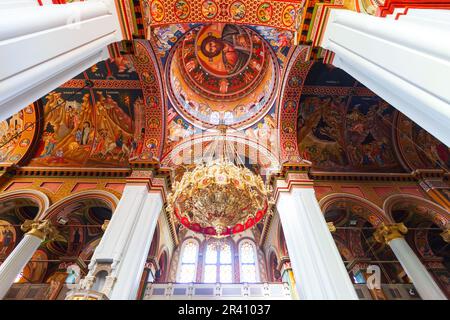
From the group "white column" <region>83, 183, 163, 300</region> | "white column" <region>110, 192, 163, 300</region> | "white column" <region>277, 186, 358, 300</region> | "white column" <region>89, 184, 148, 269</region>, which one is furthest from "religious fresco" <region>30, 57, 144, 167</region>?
"white column" <region>277, 186, 358, 300</region>

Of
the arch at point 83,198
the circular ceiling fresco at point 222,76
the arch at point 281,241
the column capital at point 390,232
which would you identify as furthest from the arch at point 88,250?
the column capital at point 390,232

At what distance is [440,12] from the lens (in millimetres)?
2221

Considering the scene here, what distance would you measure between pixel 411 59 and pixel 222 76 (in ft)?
30.8

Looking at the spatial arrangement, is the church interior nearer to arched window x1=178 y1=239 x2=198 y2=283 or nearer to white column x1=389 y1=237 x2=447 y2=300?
white column x1=389 y1=237 x2=447 y2=300

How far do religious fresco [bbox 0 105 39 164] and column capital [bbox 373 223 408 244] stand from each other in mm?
11983

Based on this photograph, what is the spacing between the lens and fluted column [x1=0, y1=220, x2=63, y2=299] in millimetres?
5457

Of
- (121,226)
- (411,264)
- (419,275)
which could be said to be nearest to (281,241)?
(411,264)

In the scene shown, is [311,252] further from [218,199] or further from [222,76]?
[222,76]

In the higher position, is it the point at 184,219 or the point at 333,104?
the point at 333,104

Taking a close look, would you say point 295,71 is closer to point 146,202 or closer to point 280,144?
point 280,144

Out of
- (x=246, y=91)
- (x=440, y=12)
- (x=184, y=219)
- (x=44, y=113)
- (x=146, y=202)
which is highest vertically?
(x=246, y=91)
